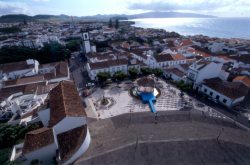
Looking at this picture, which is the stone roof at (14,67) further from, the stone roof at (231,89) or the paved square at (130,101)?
the stone roof at (231,89)

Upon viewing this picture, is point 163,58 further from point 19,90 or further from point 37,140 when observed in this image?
point 19,90

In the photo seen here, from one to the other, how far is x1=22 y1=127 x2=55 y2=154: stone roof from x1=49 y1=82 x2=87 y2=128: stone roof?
1156mm

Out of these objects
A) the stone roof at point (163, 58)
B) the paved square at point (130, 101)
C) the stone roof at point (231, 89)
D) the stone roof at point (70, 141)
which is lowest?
the paved square at point (130, 101)

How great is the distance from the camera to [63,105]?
679 inches

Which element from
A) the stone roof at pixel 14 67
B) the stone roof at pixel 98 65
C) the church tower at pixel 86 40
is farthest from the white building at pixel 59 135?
the church tower at pixel 86 40

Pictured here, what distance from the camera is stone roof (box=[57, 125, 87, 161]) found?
47.5ft

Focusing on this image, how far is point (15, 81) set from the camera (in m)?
31.4

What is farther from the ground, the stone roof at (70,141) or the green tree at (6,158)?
the stone roof at (70,141)

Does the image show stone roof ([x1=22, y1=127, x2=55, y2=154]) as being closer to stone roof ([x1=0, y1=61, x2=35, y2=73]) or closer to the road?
the road

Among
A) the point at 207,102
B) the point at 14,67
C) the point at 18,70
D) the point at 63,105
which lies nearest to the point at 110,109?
the point at 63,105

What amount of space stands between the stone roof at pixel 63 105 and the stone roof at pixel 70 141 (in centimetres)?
192

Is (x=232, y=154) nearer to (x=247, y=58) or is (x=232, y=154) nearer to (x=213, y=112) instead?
(x=213, y=112)

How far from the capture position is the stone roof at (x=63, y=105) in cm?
1628

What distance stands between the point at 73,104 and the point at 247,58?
5794 centimetres
